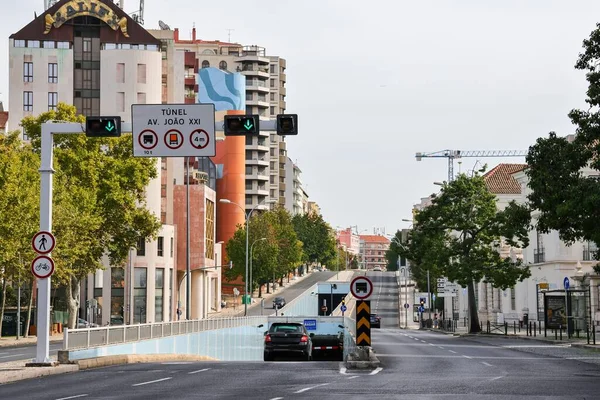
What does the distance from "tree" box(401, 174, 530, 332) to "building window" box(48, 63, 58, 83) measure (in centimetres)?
4448

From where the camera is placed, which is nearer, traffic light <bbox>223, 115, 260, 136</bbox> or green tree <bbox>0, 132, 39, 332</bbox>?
traffic light <bbox>223, 115, 260, 136</bbox>

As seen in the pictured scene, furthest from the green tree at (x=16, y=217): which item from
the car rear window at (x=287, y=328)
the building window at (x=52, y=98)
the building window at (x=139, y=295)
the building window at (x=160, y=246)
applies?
the building window at (x=52, y=98)

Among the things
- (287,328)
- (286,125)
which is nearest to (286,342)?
(287,328)

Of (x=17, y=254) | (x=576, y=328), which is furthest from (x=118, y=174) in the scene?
(x=576, y=328)

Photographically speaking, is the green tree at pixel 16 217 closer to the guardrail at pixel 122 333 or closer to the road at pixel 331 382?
the guardrail at pixel 122 333

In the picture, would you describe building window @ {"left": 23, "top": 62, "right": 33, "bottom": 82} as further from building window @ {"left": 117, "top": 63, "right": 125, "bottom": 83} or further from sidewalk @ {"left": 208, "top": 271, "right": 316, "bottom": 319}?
sidewalk @ {"left": 208, "top": 271, "right": 316, "bottom": 319}

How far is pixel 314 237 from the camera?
179625 millimetres

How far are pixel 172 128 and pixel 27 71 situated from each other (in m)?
74.8

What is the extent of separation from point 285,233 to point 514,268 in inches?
3010

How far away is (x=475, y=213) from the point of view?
67.7 meters

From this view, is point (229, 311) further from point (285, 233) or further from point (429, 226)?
point (429, 226)

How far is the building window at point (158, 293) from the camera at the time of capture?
96062mm

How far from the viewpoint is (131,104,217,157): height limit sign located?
29156 mm

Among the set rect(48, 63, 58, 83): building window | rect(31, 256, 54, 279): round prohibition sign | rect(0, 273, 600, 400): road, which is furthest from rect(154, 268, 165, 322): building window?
rect(31, 256, 54, 279): round prohibition sign
